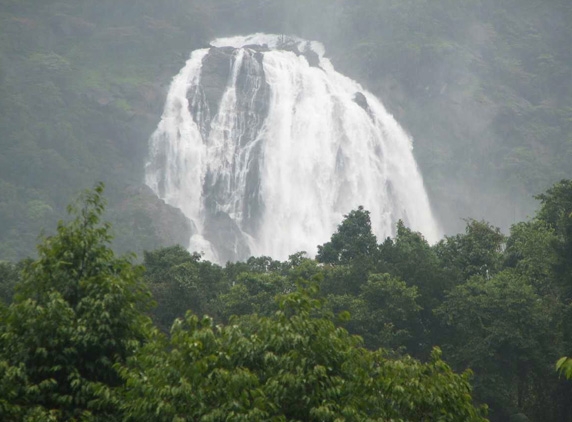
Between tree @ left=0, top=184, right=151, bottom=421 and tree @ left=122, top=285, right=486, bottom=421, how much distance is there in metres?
0.63

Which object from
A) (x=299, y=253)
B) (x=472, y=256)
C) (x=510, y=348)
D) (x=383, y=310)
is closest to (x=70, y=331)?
(x=510, y=348)

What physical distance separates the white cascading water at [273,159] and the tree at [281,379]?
54.1 metres

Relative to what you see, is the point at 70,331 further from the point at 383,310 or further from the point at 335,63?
the point at 335,63

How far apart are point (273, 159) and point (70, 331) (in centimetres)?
6441

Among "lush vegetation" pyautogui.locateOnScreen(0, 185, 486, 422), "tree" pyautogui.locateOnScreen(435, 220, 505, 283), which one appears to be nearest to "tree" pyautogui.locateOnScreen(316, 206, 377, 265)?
"tree" pyautogui.locateOnScreen(435, 220, 505, 283)

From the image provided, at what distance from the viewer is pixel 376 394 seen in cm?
1315

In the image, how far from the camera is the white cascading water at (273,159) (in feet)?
237

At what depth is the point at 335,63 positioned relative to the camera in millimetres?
100000

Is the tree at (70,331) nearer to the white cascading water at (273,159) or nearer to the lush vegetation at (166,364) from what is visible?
the lush vegetation at (166,364)

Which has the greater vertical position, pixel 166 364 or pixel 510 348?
pixel 510 348

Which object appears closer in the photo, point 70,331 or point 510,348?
point 70,331

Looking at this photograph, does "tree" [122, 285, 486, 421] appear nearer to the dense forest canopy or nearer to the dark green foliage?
the dense forest canopy

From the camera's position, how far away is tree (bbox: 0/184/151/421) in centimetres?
1238

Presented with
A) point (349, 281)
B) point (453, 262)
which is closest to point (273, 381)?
point (349, 281)
